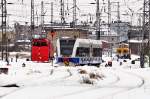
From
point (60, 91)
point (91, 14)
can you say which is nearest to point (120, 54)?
point (91, 14)

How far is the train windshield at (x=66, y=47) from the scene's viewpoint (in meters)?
49.5

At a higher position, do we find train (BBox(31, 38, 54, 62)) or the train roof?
the train roof

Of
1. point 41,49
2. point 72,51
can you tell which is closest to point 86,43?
point 72,51

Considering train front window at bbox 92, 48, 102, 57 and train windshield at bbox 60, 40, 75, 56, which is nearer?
train windshield at bbox 60, 40, 75, 56

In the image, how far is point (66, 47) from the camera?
4969 centimetres

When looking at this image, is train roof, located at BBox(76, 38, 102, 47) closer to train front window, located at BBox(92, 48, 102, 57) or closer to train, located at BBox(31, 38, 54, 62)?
train front window, located at BBox(92, 48, 102, 57)

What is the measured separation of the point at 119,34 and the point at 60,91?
115m

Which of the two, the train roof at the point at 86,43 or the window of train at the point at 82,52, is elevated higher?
the train roof at the point at 86,43

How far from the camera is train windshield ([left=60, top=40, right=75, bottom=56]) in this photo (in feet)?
162

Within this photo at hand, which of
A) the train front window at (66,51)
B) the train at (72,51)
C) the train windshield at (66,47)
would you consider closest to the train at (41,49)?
the train at (72,51)

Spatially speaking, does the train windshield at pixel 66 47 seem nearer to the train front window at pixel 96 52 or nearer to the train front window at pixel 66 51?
the train front window at pixel 66 51

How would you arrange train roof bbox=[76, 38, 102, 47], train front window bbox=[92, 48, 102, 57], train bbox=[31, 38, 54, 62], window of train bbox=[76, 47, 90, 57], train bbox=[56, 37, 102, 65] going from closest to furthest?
train bbox=[56, 37, 102, 65]
window of train bbox=[76, 47, 90, 57]
train roof bbox=[76, 38, 102, 47]
train front window bbox=[92, 48, 102, 57]
train bbox=[31, 38, 54, 62]

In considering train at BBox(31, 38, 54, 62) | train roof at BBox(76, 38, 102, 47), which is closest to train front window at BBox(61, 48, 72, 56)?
train roof at BBox(76, 38, 102, 47)

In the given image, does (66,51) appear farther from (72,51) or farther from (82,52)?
(82,52)
